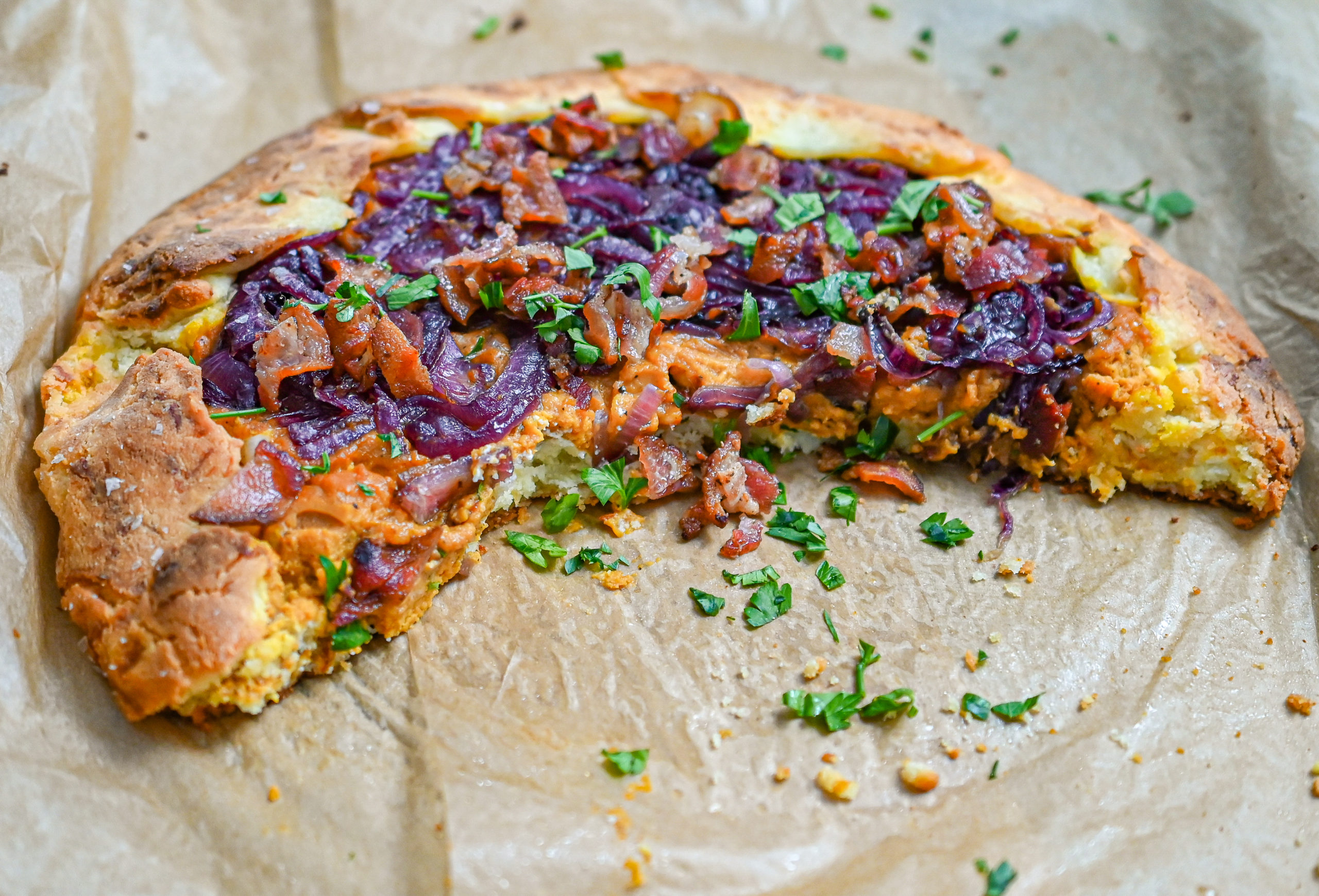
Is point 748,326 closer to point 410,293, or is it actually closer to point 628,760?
point 410,293

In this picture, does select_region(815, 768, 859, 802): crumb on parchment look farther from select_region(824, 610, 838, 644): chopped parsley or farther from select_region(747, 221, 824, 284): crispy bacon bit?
select_region(747, 221, 824, 284): crispy bacon bit

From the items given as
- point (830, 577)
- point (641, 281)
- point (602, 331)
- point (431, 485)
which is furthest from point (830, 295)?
point (431, 485)

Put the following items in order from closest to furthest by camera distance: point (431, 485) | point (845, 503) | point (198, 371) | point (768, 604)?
point (431, 485)
point (198, 371)
point (768, 604)
point (845, 503)

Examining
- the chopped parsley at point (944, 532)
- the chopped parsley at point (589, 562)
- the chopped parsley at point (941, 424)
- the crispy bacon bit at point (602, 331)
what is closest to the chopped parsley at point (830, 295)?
the chopped parsley at point (941, 424)

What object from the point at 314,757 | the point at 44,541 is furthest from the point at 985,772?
the point at 44,541

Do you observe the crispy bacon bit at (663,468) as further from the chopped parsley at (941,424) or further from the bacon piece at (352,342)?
the bacon piece at (352,342)
